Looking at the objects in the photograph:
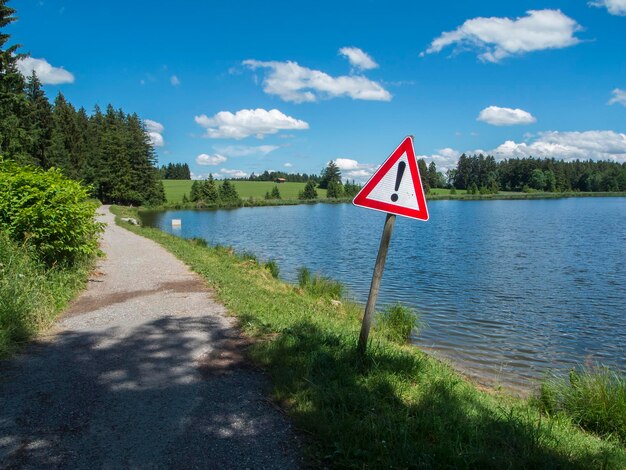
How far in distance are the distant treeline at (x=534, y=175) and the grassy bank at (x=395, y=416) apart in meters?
142

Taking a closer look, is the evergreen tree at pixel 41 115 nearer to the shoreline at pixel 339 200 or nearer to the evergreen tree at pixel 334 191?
the shoreline at pixel 339 200

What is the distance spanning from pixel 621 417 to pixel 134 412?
5.91 meters

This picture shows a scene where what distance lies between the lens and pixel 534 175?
455 ft

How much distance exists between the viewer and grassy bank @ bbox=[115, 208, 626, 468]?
361cm

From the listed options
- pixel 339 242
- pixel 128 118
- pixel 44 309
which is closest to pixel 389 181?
pixel 44 309

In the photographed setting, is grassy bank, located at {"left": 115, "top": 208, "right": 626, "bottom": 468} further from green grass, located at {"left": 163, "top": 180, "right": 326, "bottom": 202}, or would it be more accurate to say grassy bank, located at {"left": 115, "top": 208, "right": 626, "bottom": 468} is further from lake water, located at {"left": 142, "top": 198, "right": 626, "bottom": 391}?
green grass, located at {"left": 163, "top": 180, "right": 326, "bottom": 202}

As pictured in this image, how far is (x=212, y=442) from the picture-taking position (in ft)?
12.5

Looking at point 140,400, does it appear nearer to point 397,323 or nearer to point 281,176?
point 397,323

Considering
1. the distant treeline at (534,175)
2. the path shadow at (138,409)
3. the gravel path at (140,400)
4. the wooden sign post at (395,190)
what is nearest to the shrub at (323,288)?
the gravel path at (140,400)

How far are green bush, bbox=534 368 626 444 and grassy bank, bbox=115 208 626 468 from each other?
0.36 meters

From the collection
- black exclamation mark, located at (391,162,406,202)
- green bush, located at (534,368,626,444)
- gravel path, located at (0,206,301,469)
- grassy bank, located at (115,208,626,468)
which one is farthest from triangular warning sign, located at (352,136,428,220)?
green bush, located at (534,368,626,444)

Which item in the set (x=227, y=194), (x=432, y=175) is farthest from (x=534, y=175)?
(x=227, y=194)

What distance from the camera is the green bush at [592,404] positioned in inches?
225

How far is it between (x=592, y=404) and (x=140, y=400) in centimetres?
576
